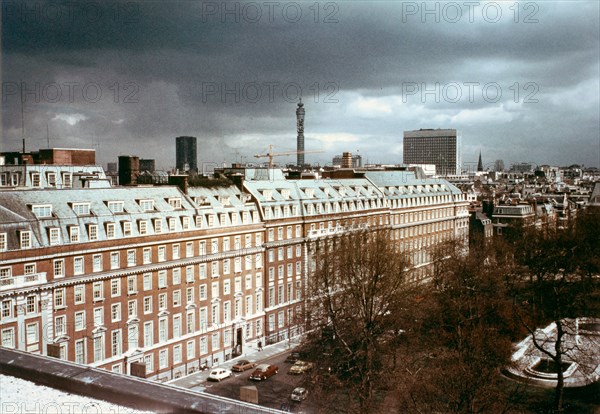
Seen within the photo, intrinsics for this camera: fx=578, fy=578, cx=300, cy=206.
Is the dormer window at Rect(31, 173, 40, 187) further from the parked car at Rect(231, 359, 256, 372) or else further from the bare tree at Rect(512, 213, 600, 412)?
the bare tree at Rect(512, 213, 600, 412)

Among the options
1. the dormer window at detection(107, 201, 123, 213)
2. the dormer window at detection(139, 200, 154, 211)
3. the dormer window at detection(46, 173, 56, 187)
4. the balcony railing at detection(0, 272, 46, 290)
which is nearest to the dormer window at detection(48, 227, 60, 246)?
the balcony railing at detection(0, 272, 46, 290)

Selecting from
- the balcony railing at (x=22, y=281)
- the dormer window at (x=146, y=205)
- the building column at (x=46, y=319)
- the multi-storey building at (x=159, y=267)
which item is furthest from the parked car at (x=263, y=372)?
the balcony railing at (x=22, y=281)

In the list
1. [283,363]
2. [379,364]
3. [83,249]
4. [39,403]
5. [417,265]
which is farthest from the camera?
[417,265]

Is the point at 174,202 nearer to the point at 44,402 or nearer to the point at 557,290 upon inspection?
the point at 557,290

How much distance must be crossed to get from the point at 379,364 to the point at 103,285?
19273mm

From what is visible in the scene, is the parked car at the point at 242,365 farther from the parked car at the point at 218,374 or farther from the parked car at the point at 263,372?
the parked car at the point at 218,374

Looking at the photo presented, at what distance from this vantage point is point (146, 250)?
4138cm

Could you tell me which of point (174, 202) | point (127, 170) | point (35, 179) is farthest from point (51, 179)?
point (174, 202)

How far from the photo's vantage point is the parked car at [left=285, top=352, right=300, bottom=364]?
4662 centimetres

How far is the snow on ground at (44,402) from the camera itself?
7.50 meters

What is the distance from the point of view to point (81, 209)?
38281mm

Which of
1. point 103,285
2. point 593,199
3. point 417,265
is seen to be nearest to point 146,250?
point 103,285

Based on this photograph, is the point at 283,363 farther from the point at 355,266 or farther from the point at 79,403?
the point at 79,403

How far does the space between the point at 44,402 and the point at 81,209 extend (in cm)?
3258
